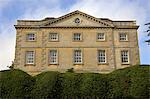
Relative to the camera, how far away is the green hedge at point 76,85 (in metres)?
19.8

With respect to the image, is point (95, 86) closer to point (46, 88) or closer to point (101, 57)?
point (46, 88)

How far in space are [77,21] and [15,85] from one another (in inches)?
893

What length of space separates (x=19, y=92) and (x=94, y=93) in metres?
5.27

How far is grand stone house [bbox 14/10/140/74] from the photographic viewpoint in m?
39.2

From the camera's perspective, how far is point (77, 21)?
41.3m

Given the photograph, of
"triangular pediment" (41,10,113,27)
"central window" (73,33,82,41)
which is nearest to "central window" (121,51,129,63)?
"triangular pediment" (41,10,113,27)

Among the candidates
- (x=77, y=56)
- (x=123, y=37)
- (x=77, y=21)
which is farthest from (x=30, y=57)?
(x=123, y=37)

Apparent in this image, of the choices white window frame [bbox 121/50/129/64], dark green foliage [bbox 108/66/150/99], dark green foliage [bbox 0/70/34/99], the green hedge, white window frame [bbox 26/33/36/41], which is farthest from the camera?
white window frame [bbox 26/33/36/41]

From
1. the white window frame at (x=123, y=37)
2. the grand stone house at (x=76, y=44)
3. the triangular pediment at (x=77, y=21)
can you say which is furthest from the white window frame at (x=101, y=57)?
the triangular pediment at (x=77, y=21)

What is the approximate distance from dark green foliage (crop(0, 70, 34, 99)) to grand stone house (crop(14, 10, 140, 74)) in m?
18.2

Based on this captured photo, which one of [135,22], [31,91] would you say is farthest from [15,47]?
[31,91]

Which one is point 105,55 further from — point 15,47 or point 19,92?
point 19,92

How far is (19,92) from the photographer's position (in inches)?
787

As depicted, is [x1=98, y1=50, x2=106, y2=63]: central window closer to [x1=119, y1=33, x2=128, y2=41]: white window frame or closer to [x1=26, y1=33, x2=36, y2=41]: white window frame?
[x1=119, y1=33, x2=128, y2=41]: white window frame
